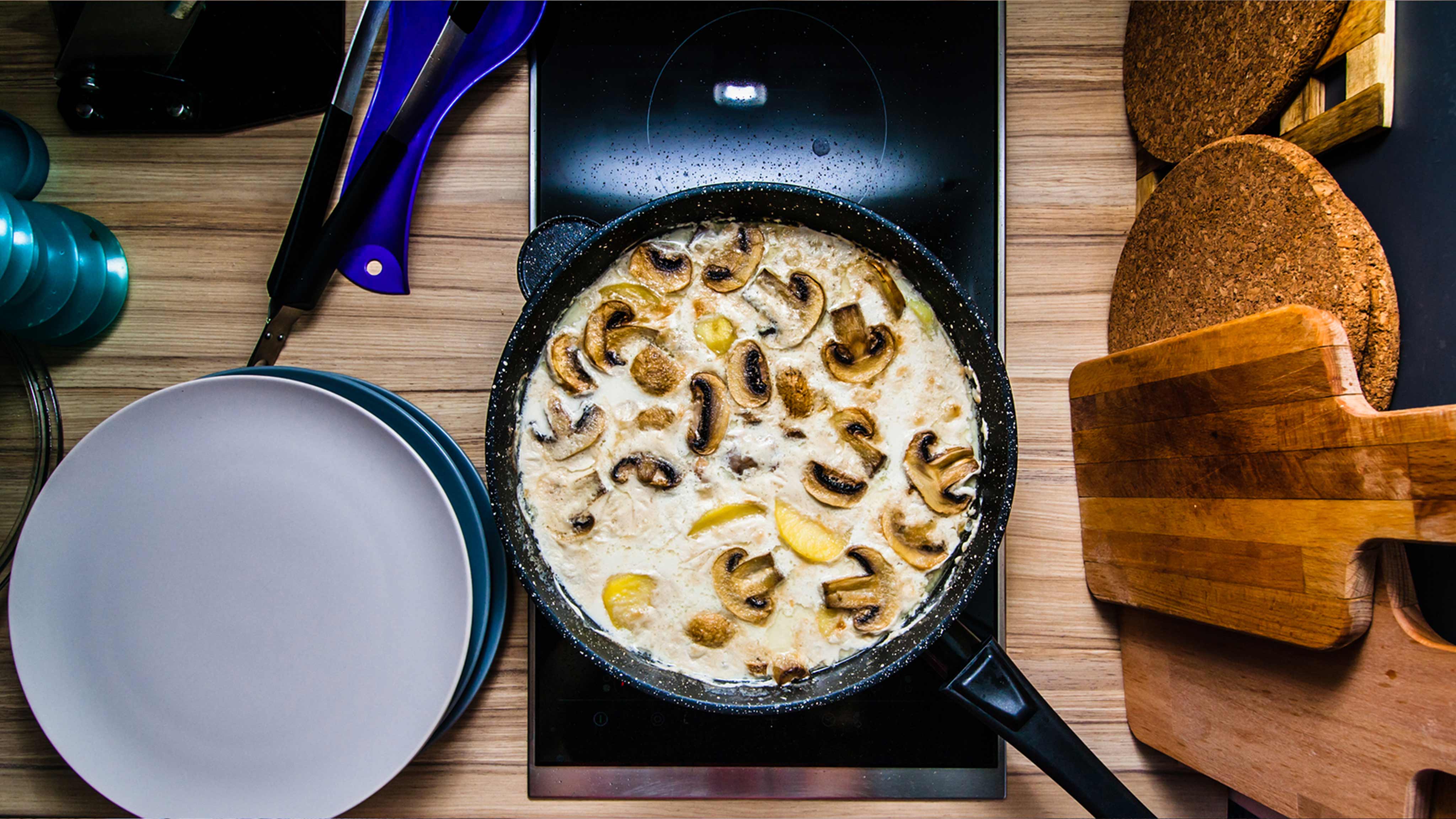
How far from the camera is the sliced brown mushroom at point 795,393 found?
1.46m

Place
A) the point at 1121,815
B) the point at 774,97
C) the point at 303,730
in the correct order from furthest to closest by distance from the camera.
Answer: the point at 774,97 → the point at 303,730 → the point at 1121,815

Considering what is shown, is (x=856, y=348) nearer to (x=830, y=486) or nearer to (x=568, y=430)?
(x=830, y=486)

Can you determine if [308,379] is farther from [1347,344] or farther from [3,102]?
[1347,344]

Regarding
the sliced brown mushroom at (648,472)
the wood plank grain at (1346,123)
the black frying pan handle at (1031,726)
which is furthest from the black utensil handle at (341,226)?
the wood plank grain at (1346,123)

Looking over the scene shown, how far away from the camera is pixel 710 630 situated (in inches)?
56.5

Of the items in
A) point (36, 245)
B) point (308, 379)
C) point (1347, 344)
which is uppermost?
point (36, 245)

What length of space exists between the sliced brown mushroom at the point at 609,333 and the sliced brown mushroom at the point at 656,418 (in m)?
0.11

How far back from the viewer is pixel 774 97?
1.67 m

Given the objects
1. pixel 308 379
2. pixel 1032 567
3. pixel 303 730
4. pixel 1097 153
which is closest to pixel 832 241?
pixel 1097 153

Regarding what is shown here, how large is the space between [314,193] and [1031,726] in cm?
176

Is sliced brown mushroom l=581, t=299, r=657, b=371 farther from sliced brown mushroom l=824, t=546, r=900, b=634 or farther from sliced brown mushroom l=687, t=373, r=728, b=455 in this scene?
sliced brown mushroom l=824, t=546, r=900, b=634

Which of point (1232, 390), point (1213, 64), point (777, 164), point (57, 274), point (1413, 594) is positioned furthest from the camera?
point (777, 164)

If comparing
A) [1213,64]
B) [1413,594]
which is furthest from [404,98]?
[1413,594]

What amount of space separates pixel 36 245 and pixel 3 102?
1.85 ft
